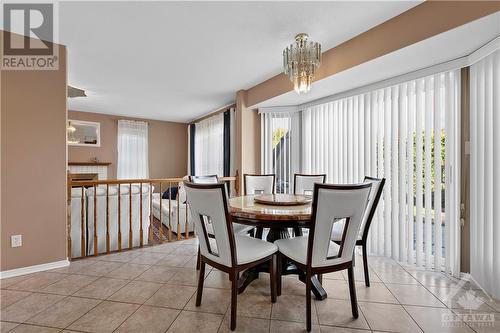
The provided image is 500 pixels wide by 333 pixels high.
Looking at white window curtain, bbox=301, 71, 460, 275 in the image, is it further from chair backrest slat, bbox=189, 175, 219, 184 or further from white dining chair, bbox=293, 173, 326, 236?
chair backrest slat, bbox=189, 175, 219, 184

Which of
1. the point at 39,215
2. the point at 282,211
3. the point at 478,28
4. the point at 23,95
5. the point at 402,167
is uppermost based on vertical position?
the point at 478,28

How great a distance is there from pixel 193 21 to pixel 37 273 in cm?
291

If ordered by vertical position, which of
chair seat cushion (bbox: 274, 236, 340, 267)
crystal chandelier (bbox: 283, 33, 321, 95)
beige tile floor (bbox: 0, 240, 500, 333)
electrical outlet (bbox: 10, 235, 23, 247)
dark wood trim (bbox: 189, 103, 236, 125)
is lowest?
beige tile floor (bbox: 0, 240, 500, 333)

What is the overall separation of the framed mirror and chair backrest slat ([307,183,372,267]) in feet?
20.9

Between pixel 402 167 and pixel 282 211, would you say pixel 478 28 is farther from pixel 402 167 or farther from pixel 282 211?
pixel 282 211

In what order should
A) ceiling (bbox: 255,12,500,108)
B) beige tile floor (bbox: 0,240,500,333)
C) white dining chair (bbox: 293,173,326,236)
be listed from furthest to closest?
white dining chair (bbox: 293,173,326,236) < ceiling (bbox: 255,12,500,108) < beige tile floor (bbox: 0,240,500,333)

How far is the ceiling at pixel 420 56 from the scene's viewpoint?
1757mm

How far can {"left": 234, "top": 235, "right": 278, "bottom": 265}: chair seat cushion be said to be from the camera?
5.54ft

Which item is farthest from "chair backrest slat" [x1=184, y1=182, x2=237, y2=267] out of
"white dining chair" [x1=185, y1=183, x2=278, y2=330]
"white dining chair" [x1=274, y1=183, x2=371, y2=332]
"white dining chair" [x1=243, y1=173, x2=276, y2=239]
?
"white dining chair" [x1=243, y1=173, x2=276, y2=239]

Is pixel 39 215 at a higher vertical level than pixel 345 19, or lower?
lower

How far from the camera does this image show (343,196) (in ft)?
4.93

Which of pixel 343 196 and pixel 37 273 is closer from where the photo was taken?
pixel 343 196

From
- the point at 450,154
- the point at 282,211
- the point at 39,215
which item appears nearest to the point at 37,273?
the point at 39,215

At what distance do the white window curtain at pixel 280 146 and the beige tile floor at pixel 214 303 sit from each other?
6.61 ft
